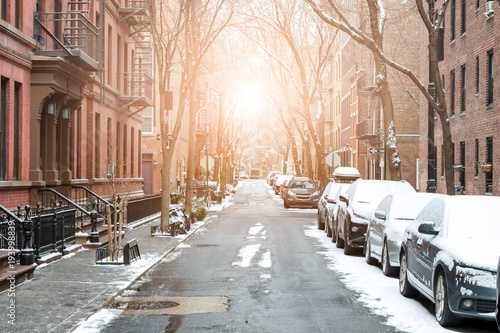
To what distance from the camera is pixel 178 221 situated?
2261 cm

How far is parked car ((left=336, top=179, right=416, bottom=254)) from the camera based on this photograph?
1714 cm

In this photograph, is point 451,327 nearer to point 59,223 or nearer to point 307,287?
point 307,287

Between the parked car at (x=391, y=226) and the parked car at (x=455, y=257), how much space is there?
1.86m

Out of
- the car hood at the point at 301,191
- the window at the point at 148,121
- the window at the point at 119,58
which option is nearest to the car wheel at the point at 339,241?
the window at the point at 119,58

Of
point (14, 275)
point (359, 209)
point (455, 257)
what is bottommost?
point (14, 275)

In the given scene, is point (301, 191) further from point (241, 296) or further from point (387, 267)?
point (241, 296)

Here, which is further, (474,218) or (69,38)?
(69,38)

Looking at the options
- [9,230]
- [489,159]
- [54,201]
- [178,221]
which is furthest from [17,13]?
[489,159]

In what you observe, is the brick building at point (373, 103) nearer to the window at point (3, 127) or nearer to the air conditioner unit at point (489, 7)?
the air conditioner unit at point (489, 7)

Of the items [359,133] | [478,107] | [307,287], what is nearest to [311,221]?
[478,107]

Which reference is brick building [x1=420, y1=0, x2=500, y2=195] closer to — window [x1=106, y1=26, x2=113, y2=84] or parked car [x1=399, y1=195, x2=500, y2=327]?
window [x1=106, y1=26, x2=113, y2=84]

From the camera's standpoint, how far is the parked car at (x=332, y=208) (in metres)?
20.2

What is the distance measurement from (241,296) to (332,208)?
36.9 feet

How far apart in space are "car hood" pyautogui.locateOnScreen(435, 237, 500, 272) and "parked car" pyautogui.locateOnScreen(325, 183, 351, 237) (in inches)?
426
